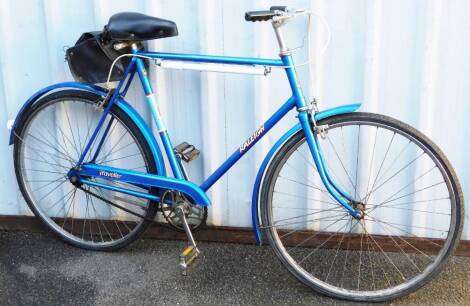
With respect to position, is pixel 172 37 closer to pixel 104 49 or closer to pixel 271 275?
pixel 104 49

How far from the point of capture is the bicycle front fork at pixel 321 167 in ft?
10.0

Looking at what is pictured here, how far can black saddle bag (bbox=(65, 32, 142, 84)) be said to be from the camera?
3.38 metres

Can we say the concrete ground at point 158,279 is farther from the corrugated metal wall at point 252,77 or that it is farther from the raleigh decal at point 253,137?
the raleigh decal at point 253,137

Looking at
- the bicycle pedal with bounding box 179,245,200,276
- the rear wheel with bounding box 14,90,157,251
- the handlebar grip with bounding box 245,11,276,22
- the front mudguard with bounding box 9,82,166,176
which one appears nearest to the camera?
the handlebar grip with bounding box 245,11,276,22

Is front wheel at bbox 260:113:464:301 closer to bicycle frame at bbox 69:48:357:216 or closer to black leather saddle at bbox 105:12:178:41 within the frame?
bicycle frame at bbox 69:48:357:216

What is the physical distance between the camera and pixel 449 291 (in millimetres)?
3338

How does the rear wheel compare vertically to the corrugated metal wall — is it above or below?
below

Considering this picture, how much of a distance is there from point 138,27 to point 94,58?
42 cm

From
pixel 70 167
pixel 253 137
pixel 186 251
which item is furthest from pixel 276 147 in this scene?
pixel 70 167

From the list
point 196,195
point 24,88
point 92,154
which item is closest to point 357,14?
point 196,195

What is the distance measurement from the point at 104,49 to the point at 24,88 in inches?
32.9

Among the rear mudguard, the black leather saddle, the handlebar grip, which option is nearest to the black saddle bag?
the black leather saddle

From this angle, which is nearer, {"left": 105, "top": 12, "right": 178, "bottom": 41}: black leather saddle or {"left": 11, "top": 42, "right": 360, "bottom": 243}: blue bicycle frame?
{"left": 11, "top": 42, "right": 360, "bottom": 243}: blue bicycle frame

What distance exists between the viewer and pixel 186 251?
11.1 ft
